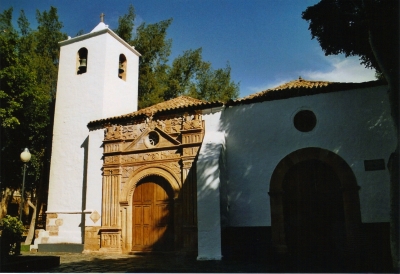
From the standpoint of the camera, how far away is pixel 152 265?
8.02 meters

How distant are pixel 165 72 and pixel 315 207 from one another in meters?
13.4

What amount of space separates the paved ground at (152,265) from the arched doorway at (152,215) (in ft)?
2.17

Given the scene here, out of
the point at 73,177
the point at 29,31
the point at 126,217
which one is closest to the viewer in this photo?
the point at 126,217

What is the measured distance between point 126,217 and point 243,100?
5.04 m

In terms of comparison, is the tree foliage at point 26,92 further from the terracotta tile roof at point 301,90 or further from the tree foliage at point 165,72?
the terracotta tile roof at point 301,90

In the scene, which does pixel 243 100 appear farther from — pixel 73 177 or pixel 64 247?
pixel 64 247

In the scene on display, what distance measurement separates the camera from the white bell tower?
11625mm

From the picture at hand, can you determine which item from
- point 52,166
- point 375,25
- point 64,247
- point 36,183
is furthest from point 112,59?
point 375,25

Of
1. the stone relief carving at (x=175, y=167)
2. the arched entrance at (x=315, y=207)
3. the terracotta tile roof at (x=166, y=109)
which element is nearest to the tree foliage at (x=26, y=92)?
the terracotta tile roof at (x=166, y=109)

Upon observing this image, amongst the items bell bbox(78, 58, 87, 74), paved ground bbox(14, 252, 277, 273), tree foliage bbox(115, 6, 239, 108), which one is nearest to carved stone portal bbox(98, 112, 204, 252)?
paved ground bbox(14, 252, 277, 273)

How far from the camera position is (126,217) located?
10.7 metres

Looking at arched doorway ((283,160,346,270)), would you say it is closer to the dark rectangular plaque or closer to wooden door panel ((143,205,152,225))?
the dark rectangular plaque

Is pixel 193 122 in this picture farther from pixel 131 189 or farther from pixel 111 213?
pixel 111 213

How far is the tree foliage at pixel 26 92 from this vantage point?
12836mm
